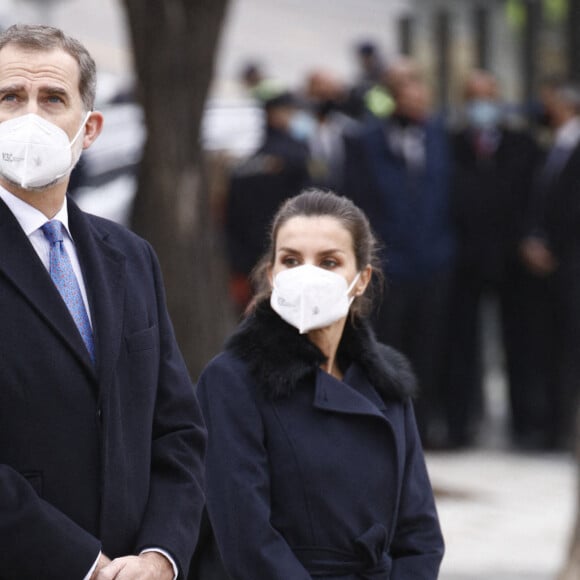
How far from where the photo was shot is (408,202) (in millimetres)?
9234

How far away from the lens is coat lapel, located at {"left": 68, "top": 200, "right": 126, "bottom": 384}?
3.08 meters

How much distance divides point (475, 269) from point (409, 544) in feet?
21.3

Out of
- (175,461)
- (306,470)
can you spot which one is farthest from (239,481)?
(175,461)

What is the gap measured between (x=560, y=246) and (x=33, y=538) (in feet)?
24.0

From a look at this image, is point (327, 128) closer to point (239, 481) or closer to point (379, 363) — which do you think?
point (379, 363)

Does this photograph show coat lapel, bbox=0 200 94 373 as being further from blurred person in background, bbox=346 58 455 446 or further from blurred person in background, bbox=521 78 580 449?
blurred person in background, bbox=521 78 580 449

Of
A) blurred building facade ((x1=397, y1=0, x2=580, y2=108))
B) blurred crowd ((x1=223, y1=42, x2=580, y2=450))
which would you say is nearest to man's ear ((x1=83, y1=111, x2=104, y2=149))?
blurred crowd ((x1=223, y1=42, x2=580, y2=450))

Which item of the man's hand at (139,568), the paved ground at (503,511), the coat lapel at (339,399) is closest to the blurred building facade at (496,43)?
the paved ground at (503,511)

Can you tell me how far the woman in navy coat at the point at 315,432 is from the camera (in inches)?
138

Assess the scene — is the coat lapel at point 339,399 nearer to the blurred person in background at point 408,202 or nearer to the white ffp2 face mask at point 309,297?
the white ffp2 face mask at point 309,297

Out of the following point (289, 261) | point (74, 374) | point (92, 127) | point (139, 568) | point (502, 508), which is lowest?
point (502, 508)

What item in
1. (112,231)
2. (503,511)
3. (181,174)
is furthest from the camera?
(181,174)

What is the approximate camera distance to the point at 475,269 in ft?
32.9

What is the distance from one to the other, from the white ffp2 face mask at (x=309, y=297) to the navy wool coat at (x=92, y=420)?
398mm
